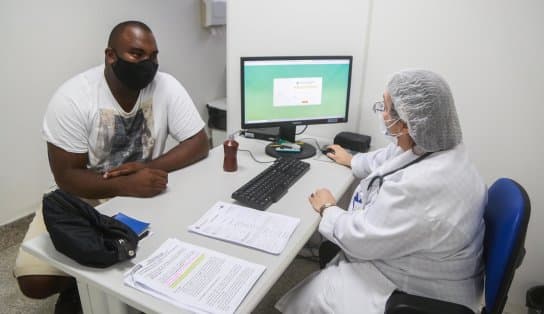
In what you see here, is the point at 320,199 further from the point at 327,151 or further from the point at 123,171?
the point at 123,171

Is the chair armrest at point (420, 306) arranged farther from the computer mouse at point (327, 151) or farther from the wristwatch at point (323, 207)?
the computer mouse at point (327, 151)

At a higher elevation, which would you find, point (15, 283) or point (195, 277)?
point (195, 277)

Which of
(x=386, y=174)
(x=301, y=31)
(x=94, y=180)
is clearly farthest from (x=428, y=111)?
(x=94, y=180)

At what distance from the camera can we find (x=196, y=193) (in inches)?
56.7

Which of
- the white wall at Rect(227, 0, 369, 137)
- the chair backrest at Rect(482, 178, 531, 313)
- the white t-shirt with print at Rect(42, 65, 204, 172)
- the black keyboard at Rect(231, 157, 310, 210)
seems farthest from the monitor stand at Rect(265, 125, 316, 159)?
the chair backrest at Rect(482, 178, 531, 313)

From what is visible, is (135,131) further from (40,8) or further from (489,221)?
(489,221)

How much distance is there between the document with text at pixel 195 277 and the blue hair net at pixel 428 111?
609 millimetres

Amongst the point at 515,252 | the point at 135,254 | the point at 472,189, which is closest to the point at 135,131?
the point at 135,254

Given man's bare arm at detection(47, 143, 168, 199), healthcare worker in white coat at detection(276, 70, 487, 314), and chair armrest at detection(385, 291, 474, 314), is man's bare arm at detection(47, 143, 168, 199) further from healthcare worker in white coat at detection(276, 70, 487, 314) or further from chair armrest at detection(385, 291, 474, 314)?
chair armrest at detection(385, 291, 474, 314)

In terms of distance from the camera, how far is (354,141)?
192 cm

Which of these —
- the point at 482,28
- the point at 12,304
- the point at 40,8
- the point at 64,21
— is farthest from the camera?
the point at 64,21

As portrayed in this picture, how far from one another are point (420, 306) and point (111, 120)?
1.38m

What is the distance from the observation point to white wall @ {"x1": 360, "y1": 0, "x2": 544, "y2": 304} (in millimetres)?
1640

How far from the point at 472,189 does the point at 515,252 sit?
0.65 ft
